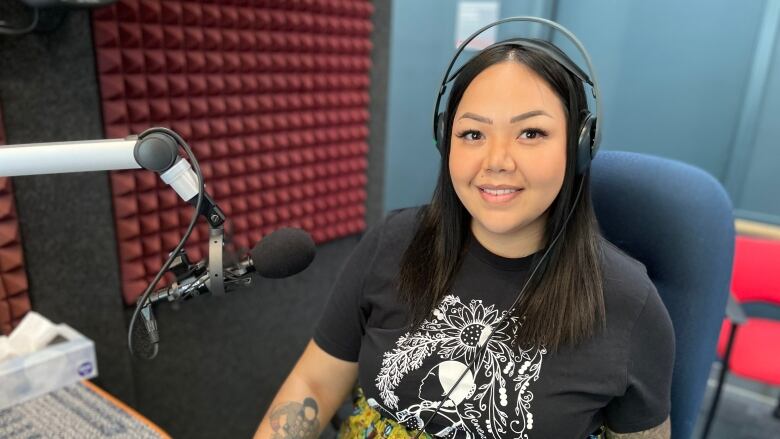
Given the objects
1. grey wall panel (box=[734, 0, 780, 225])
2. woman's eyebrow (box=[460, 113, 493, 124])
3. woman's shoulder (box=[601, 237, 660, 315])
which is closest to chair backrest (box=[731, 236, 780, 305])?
grey wall panel (box=[734, 0, 780, 225])

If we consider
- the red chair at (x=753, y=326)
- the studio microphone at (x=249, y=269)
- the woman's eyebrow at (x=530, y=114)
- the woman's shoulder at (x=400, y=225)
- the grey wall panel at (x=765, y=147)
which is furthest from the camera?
the grey wall panel at (x=765, y=147)

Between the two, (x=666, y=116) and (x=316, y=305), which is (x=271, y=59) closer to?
(x=316, y=305)

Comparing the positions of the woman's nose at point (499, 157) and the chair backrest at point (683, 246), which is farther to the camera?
the chair backrest at point (683, 246)

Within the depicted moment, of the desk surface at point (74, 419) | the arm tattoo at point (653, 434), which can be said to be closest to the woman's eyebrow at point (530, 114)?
the arm tattoo at point (653, 434)

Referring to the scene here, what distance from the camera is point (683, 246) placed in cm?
84

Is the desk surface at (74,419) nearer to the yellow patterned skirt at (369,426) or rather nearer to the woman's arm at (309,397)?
the woman's arm at (309,397)

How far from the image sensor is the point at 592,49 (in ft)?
7.01

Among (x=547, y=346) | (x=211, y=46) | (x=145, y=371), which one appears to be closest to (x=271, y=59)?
(x=211, y=46)

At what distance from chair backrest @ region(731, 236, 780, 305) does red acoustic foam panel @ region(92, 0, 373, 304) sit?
1197 millimetres

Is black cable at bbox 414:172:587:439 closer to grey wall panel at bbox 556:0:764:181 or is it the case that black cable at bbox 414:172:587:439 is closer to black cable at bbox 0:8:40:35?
black cable at bbox 0:8:40:35

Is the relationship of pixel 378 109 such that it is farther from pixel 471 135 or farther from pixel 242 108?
pixel 471 135

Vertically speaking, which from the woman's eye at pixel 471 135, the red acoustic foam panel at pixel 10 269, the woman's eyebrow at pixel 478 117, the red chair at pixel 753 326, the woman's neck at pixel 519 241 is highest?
the woman's eyebrow at pixel 478 117

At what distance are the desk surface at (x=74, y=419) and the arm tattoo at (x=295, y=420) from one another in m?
0.16

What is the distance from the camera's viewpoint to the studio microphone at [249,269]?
1.83ft
